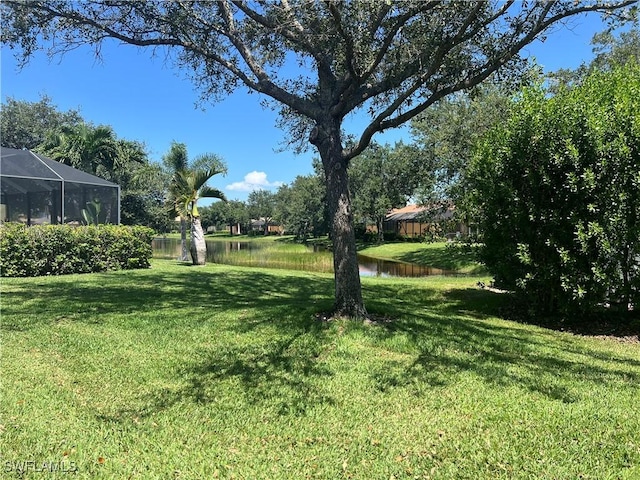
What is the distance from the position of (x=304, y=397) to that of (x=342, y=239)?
2786mm

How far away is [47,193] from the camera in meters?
15.0

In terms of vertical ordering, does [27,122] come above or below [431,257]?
above

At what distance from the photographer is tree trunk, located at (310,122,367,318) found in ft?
20.5

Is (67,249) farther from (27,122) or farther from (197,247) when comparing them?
(27,122)

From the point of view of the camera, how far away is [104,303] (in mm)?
7422

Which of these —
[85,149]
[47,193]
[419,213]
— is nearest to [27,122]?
[85,149]

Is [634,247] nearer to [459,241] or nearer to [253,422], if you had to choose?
[459,241]

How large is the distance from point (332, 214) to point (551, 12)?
4.20 meters

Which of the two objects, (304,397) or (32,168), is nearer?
(304,397)

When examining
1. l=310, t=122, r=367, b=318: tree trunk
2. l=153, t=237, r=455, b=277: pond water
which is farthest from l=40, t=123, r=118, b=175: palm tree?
l=310, t=122, r=367, b=318: tree trunk

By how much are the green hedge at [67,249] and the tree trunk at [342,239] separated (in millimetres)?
8428

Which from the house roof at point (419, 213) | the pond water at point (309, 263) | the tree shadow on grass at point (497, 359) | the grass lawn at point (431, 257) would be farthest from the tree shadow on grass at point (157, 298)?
the house roof at point (419, 213)

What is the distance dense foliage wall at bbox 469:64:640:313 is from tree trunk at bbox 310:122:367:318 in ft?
10.4

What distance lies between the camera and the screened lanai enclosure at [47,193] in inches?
555
